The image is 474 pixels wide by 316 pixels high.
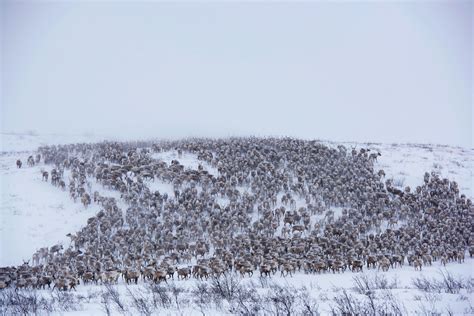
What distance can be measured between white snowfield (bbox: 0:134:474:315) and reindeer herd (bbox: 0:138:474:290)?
824mm

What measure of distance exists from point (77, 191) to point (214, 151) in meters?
11.5

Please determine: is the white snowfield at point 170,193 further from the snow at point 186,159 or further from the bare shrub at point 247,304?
the bare shrub at point 247,304

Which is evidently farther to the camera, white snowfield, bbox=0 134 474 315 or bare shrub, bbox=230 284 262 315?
white snowfield, bbox=0 134 474 315

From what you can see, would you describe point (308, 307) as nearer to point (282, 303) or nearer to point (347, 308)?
point (347, 308)

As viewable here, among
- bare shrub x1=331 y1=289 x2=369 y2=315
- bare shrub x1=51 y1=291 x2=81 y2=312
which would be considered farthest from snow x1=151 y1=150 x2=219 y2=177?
bare shrub x1=331 y1=289 x2=369 y2=315

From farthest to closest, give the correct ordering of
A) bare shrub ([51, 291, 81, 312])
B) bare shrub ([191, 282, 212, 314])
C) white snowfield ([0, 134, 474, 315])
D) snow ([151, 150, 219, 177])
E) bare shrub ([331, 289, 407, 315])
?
snow ([151, 150, 219, 177])
bare shrub ([51, 291, 81, 312])
white snowfield ([0, 134, 474, 315])
bare shrub ([191, 282, 212, 314])
bare shrub ([331, 289, 407, 315])

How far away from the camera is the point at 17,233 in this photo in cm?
2978

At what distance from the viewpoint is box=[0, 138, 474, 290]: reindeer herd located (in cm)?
2466

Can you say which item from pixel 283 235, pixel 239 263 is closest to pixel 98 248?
pixel 239 263

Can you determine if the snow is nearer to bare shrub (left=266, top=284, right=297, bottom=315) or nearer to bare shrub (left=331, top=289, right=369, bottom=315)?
bare shrub (left=266, top=284, right=297, bottom=315)

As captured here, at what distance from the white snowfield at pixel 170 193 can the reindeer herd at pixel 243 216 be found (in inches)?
32.5

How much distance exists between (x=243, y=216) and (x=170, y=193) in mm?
6016

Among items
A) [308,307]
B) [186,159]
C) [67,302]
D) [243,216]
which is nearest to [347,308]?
[308,307]

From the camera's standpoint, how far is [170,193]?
110ft
